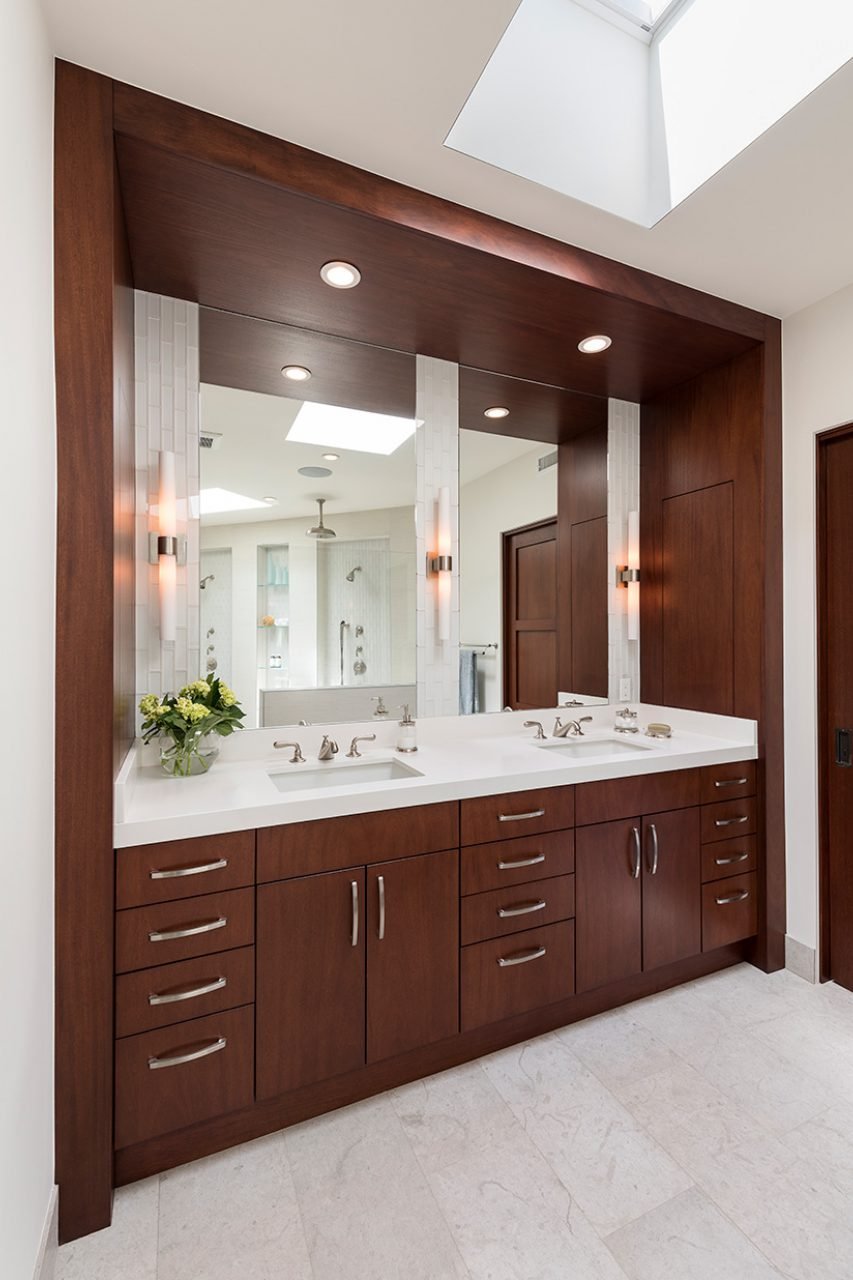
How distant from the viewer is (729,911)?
7.86ft

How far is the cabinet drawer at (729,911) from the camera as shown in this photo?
→ 7.68ft

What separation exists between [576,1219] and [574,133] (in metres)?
2.86

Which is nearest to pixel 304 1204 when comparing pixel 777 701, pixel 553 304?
pixel 777 701

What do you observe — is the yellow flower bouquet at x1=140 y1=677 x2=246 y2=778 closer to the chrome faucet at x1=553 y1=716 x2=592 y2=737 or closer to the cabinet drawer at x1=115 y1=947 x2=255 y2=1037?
the cabinet drawer at x1=115 y1=947 x2=255 y2=1037

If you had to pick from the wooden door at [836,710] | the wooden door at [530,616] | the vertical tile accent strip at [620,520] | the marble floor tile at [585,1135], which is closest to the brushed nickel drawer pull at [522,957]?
the marble floor tile at [585,1135]

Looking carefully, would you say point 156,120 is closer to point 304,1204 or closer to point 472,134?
point 472,134

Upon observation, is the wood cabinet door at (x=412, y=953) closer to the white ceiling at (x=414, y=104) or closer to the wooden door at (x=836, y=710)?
the wooden door at (x=836, y=710)

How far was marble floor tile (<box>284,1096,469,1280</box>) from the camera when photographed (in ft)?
4.31

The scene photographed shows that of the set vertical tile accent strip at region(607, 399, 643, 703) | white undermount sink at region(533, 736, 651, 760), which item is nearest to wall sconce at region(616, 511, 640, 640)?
vertical tile accent strip at region(607, 399, 643, 703)

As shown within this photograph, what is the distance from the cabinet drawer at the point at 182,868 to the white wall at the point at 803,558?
214 cm

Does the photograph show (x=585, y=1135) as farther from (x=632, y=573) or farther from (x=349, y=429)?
(x=349, y=429)

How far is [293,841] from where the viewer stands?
5.29ft

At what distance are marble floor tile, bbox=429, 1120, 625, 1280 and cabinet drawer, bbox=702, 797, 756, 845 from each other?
127 cm

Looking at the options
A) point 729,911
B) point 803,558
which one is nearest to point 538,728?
point 729,911
